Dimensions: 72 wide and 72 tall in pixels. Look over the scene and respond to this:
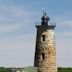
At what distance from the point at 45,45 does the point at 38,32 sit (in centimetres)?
191

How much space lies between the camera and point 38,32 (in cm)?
4391

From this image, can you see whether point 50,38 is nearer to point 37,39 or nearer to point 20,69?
point 37,39

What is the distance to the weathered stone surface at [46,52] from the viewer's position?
42.6 metres

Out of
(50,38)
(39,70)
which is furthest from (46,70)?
(50,38)

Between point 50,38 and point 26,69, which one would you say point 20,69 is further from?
point 50,38

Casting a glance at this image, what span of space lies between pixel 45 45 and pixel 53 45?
36.1 inches

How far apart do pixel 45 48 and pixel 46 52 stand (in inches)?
18.8

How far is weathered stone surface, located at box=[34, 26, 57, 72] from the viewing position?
42.6 meters

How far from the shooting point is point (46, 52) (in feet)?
140

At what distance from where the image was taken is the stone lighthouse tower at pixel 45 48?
140ft

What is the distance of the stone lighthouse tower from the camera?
140ft

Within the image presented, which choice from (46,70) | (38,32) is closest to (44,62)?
(46,70)

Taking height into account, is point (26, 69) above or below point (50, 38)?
below

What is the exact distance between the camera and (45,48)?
42.9m
